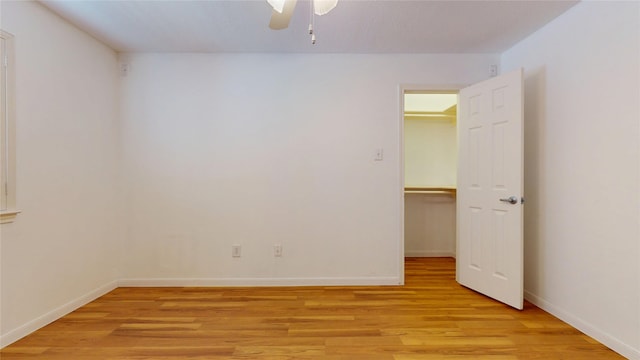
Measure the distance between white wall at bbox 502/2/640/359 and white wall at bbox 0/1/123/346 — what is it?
3.88 metres

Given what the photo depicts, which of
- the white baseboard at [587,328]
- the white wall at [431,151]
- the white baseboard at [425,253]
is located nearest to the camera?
the white baseboard at [587,328]

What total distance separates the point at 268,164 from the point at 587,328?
2852 millimetres

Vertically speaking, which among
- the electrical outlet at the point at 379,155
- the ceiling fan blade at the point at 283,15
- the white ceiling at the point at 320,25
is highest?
the white ceiling at the point at 320,25

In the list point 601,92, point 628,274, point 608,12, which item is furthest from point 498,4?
point 628,274

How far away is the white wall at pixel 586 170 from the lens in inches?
76.9

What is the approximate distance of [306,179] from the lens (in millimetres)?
3232

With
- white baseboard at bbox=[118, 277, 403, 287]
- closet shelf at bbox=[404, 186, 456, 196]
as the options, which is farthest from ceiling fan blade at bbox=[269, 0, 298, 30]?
closet shelf at bbox=[404, 186, 456, 196]

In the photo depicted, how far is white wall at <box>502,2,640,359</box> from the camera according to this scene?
1954mm

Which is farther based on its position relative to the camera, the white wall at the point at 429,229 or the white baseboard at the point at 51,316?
the white wall at the point at 429,229

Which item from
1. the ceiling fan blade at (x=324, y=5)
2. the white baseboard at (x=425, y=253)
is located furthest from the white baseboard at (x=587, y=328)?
the ceiling fan blade at (x=324, y=5)

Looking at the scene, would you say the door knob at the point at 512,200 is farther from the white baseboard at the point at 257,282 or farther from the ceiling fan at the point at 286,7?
the ceiling fan at the point at 286,7

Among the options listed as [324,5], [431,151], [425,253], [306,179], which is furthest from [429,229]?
[324,5]

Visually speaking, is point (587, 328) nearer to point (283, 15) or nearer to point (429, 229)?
point (429, 229)

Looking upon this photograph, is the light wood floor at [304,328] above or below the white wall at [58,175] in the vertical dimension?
below
